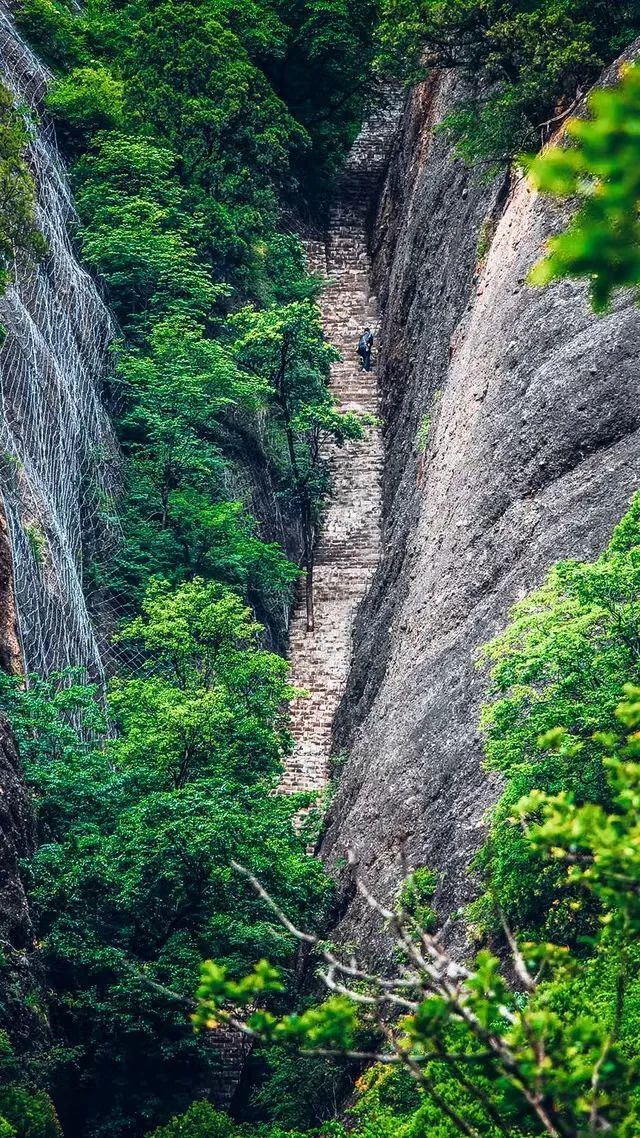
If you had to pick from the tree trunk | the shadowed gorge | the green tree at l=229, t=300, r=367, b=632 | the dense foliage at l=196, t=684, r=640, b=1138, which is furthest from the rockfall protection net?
the dense foliage at l=196, t=684, r=640, b=1138

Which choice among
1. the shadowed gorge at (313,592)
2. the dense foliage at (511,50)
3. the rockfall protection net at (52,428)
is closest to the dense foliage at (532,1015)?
the shadowed gorge at (313,592)

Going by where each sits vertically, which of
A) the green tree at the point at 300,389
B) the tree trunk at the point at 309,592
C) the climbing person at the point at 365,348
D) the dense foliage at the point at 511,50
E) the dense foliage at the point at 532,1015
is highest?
the dense foliage at the point at 511,50

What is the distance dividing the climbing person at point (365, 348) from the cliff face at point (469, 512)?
6740 millimetres

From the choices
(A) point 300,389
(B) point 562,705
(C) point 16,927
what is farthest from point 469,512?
(A) point 300,389

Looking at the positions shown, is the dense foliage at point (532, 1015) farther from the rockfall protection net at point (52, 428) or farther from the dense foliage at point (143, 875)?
the rockfall protection net at point (52, 428)

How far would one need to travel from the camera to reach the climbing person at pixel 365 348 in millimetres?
32750

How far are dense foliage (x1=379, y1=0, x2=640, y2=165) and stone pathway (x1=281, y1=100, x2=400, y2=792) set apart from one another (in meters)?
8.24

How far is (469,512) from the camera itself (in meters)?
19.0

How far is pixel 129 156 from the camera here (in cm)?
2914

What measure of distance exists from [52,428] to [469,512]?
7.54 metres

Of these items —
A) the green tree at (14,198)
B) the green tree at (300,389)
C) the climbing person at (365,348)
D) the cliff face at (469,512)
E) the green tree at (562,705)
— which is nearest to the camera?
the green tree at (562,705)

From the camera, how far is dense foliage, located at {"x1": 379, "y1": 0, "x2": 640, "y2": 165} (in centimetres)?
2064

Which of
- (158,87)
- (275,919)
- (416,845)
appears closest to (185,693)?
(275,919)

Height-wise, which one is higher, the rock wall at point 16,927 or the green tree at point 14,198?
the green tree at point 14,198
